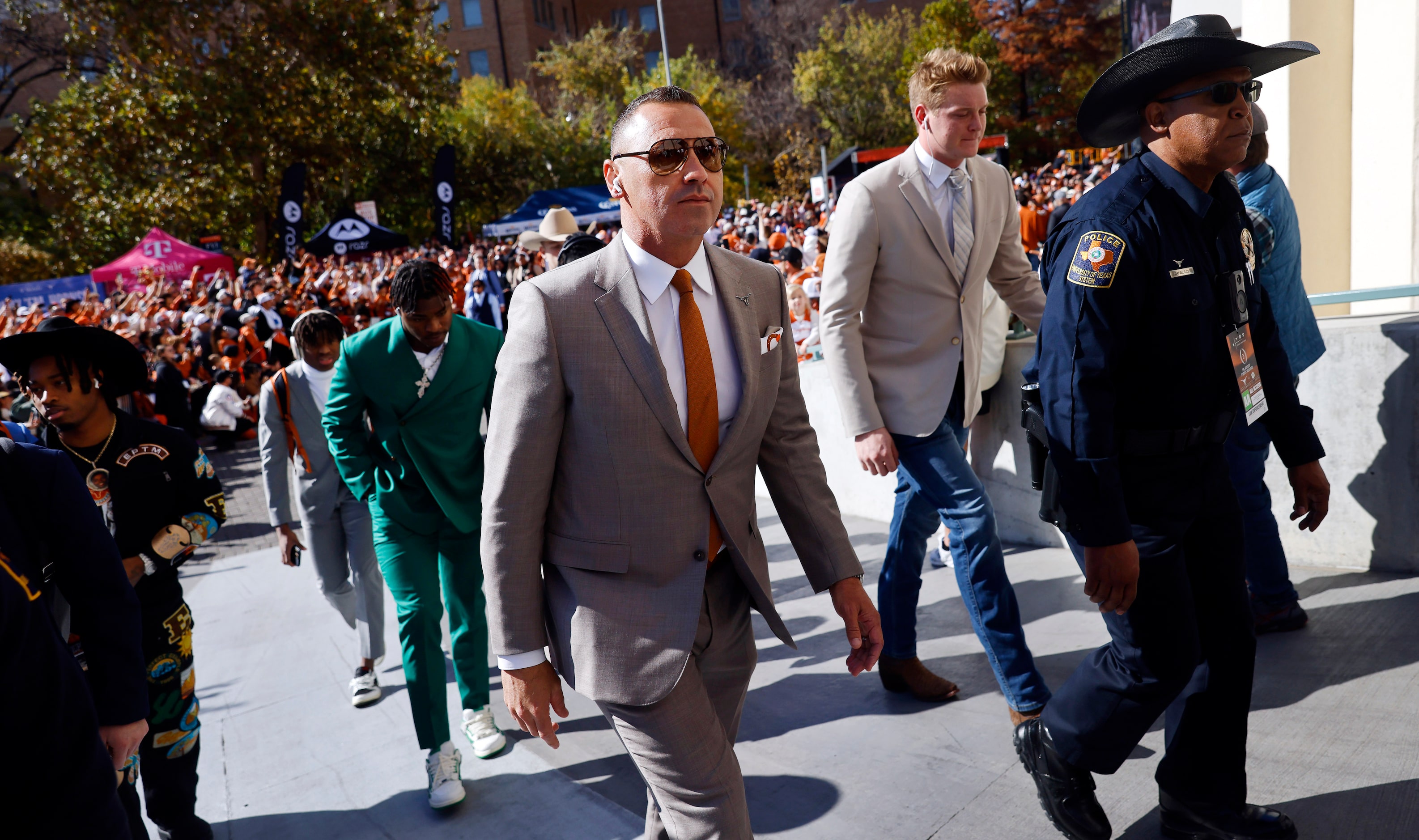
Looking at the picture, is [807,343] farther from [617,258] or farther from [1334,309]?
[617,258]

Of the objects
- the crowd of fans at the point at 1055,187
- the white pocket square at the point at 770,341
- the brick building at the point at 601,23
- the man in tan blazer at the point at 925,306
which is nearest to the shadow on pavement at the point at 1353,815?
the man in tan blazer at the point at 925,306

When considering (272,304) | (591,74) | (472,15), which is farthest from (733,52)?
(272,304)

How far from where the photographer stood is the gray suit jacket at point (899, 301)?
11.3 ft

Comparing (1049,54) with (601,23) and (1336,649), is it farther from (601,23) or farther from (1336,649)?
(1336,649)

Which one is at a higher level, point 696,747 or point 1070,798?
point 696,747

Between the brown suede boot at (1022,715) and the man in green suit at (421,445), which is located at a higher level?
the man in green suit at (421,445)

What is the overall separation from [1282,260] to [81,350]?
4171 millimetres

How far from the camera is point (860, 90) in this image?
38.1 metres

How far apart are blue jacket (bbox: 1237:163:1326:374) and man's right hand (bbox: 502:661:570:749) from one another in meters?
3.10

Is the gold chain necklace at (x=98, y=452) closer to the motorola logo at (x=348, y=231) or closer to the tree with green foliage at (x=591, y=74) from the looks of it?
the motorola logo at (x=348, y=231)

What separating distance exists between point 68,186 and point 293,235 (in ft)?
32.8

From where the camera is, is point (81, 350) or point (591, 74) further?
point (591, 74)

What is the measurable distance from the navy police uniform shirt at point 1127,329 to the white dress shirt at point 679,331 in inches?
32.3

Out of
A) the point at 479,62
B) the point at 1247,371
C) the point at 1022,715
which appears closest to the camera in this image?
the point at 1247,371
